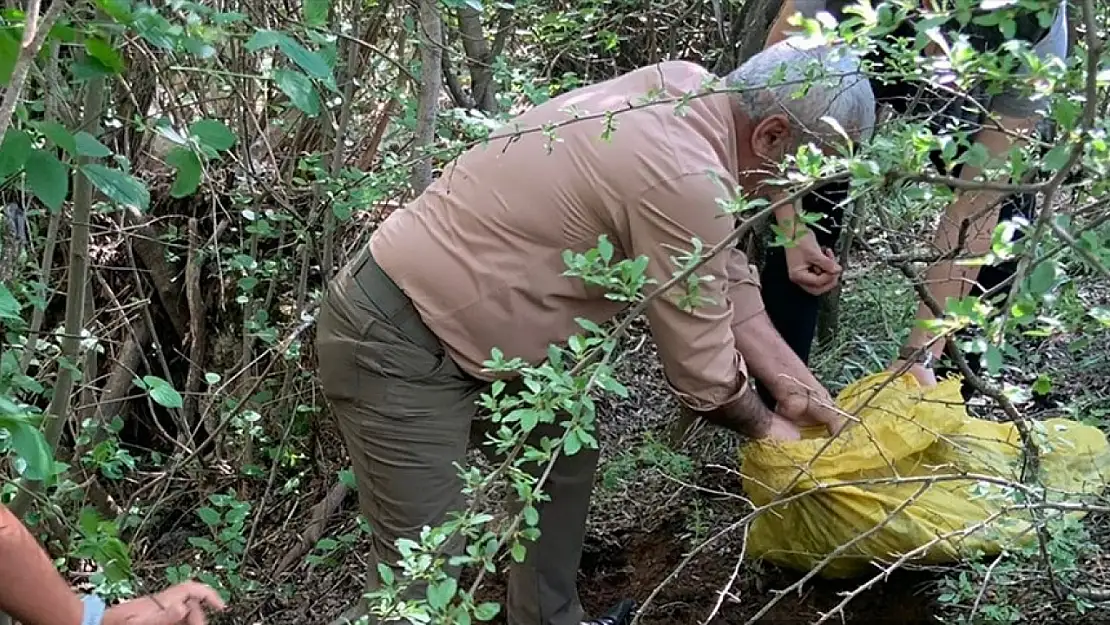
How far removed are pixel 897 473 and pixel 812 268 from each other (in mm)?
483

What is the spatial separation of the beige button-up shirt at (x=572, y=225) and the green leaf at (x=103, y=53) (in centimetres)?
69

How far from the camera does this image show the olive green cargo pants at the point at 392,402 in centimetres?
237

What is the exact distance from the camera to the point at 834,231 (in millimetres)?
2998

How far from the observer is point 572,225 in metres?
2.25

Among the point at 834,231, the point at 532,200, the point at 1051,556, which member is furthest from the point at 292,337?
the point at 1051,556

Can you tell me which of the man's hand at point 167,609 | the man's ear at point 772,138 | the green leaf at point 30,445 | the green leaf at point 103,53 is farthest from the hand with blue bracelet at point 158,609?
the man's ear at point 772,138

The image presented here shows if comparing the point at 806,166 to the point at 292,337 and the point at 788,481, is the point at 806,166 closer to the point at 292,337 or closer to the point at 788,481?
the point at 788,481

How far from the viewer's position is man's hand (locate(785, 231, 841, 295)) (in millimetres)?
2510

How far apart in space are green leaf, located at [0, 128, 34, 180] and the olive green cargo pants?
0.81m

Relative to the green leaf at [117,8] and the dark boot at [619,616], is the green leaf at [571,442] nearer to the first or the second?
the green leaf at [117,8]

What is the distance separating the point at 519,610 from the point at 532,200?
3.76 ft

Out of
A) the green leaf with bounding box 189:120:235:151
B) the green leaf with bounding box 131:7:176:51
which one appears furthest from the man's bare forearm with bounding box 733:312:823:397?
the green leaf with bounding box 131:7:176:51

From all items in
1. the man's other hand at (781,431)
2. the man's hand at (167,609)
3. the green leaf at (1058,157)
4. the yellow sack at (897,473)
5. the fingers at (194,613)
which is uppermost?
the green leaf at (1058,157)

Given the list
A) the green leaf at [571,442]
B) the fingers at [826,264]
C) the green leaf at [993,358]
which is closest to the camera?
the green leaf at [993,358]
